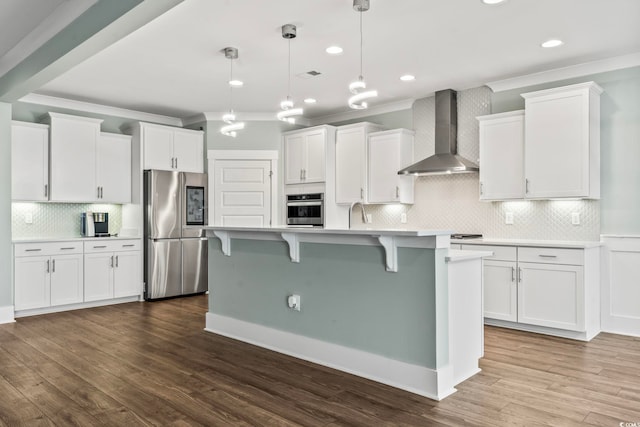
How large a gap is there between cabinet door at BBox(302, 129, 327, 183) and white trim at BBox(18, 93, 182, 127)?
7.10 ft

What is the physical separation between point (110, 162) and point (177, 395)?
169 inches

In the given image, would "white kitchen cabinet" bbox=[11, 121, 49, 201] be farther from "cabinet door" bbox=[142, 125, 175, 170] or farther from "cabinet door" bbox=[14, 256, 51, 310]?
"cabinet door" bbox=[142, 125, 175, 170]

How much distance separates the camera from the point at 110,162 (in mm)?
6258

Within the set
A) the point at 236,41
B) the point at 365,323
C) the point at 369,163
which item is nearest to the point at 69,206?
the point at 236,41

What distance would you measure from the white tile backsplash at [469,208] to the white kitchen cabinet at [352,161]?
1.30 ft

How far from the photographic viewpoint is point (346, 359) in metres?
3.35

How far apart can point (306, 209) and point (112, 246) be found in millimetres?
2637

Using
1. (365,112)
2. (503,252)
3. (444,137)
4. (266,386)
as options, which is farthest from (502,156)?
(266,386)

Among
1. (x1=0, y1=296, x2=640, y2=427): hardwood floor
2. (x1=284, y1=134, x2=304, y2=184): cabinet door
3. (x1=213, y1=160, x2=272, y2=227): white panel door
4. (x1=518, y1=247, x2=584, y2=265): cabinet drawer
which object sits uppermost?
(x1=284, y1=134, x2=304, y2=184): cabinet door

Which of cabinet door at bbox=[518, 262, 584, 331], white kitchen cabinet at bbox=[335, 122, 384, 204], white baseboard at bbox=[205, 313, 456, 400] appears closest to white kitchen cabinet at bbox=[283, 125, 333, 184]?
white kitchen cabinet at bbox=[335, 122, 384, 204]

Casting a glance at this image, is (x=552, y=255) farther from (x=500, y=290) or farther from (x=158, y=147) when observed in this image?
(x=158, y=147)

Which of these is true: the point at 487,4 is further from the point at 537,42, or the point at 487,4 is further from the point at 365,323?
the point at 365,323

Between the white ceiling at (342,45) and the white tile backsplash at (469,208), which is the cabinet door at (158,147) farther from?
the white tile backsplash at (469,208)

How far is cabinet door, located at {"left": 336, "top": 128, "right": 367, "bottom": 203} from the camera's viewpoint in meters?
6.31
